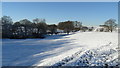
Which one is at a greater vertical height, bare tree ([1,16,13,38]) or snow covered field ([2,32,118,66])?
bare tree ([1,16,13,38])

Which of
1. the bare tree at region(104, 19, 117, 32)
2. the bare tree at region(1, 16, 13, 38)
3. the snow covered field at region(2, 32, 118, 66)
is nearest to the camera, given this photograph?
the snow covered field at region(2, 32, 118, 66)

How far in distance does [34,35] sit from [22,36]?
2.83 meters

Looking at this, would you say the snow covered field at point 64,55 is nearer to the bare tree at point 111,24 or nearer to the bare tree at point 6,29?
the bare tree at point 6,29

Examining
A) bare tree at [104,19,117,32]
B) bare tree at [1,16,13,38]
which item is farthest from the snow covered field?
bare tree at [104,19,117,32]

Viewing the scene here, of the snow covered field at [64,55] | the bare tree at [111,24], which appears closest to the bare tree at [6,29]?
the snow covered field at [64,55]

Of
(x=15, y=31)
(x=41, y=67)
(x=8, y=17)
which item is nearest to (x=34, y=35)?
(x=15, y=31)

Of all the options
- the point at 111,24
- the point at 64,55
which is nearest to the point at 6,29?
the point at 64,55

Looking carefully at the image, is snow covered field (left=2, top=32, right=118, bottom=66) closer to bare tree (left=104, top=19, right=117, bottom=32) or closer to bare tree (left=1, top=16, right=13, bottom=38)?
bare tree (left=1, top=16, right=13, bottom=38)

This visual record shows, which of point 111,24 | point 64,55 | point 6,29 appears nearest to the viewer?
point 64,55

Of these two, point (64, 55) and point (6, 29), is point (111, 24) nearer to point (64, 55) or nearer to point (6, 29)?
point (6, 29)

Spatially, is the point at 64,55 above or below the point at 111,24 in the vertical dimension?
below

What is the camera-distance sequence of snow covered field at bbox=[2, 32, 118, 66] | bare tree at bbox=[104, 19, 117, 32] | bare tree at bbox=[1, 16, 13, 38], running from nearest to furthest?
snow covered field at bbox=[2, 32, 118, 66], bare tree at bbox=[1, 16, 13, 38], bare tree at bbox=[104, 19, 117, 32]

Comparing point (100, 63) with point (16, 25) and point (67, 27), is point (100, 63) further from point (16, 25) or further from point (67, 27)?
point (67, 27)

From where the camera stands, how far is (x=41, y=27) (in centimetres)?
2608
